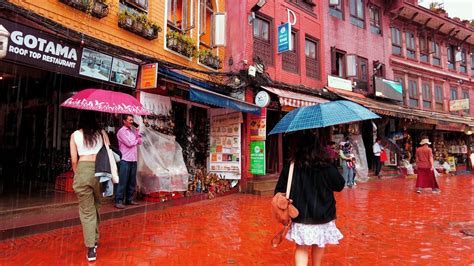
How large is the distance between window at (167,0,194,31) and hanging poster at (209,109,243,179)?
2748 millimetres

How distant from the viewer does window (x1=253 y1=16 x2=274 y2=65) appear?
11953 mm

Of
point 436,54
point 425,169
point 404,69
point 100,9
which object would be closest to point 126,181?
point 100,9

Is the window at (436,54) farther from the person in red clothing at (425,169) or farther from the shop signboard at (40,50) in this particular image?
the shop signboard at (40,50)

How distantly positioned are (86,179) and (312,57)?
12288mm

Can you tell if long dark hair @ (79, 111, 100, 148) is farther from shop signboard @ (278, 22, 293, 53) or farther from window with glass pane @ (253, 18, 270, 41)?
shop signboard @ (278, 22, 293, 53)

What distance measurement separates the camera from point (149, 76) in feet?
25.5

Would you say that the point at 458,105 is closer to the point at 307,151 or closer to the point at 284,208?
the point at 307,151

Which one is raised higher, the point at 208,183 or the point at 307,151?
the point at 307,151

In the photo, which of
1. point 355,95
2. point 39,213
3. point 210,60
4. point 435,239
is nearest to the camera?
point 435,239

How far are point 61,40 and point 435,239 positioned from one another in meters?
7.32

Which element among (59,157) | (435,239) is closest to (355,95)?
(435,239)

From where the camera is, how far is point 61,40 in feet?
20.7

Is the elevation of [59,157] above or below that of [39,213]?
above

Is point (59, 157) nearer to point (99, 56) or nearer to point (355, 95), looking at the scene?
point (99, 56)
